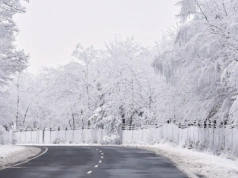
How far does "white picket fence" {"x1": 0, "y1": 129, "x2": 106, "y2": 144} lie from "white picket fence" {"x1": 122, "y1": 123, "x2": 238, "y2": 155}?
34.3 feet

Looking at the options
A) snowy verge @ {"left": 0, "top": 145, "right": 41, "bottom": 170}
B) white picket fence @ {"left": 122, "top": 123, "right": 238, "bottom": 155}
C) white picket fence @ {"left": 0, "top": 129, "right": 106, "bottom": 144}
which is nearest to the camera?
snowy verge @ {"left": 0, "top": 145, "right": 41, "bottom": 170}

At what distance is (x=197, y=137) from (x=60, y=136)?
1489 inches

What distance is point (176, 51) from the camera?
111 ft

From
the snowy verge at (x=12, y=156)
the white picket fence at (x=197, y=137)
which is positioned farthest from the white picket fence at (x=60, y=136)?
the snowy verge at (x=12, y=156)

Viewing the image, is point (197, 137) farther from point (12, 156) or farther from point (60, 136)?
point (60, 136)

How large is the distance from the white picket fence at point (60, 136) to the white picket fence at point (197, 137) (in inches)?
412

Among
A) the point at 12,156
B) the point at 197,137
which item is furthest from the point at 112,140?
the point at 12,156

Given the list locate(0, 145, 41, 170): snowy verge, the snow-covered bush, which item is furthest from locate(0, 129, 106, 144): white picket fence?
locate(0, 145, 41, 170): snowy verge

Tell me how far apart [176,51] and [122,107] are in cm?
3296

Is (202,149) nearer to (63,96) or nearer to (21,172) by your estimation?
(21,172)

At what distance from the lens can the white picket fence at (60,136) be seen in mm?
67625

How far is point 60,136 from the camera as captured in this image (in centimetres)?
7456

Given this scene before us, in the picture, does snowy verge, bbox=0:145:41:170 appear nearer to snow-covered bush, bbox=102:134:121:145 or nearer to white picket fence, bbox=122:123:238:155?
white picket fence, bbox=122:123:238:155

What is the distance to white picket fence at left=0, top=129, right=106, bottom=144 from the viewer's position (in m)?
67.6
